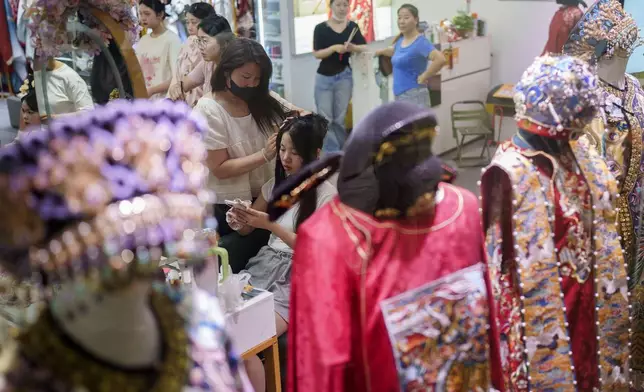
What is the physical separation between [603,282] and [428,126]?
0.82 m

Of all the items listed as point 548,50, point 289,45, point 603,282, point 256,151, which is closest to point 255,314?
point 256,151

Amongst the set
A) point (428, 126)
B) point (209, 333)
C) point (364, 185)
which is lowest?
point (209, 333)

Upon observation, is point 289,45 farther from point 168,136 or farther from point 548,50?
point 168,136

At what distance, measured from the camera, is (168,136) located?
92cm

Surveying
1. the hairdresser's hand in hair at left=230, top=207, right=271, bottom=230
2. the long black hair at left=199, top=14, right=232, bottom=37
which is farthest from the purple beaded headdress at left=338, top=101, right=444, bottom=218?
the long black hair at left=199, top=14, right=232, bottom=37

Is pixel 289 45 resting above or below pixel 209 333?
above

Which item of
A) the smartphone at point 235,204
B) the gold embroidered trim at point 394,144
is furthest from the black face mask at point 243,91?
the gold embroidered trim at point 394,144

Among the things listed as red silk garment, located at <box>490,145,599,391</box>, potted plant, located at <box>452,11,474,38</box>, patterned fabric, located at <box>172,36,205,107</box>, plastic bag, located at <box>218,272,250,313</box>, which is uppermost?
potted plant, located at <box>452,11,474,38</box>

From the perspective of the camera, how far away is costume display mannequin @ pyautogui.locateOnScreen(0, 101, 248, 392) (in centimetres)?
83

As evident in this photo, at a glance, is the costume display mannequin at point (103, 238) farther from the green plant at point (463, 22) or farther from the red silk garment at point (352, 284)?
the green plant at point (463, 22)

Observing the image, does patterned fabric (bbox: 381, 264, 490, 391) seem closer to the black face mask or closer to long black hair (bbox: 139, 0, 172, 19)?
the black face mask

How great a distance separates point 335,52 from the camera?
7.42 feet

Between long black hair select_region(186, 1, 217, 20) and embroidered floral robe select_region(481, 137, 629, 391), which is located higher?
long black hair select_region(186, 1, 217, 20)

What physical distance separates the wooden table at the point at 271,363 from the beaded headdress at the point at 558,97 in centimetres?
114
